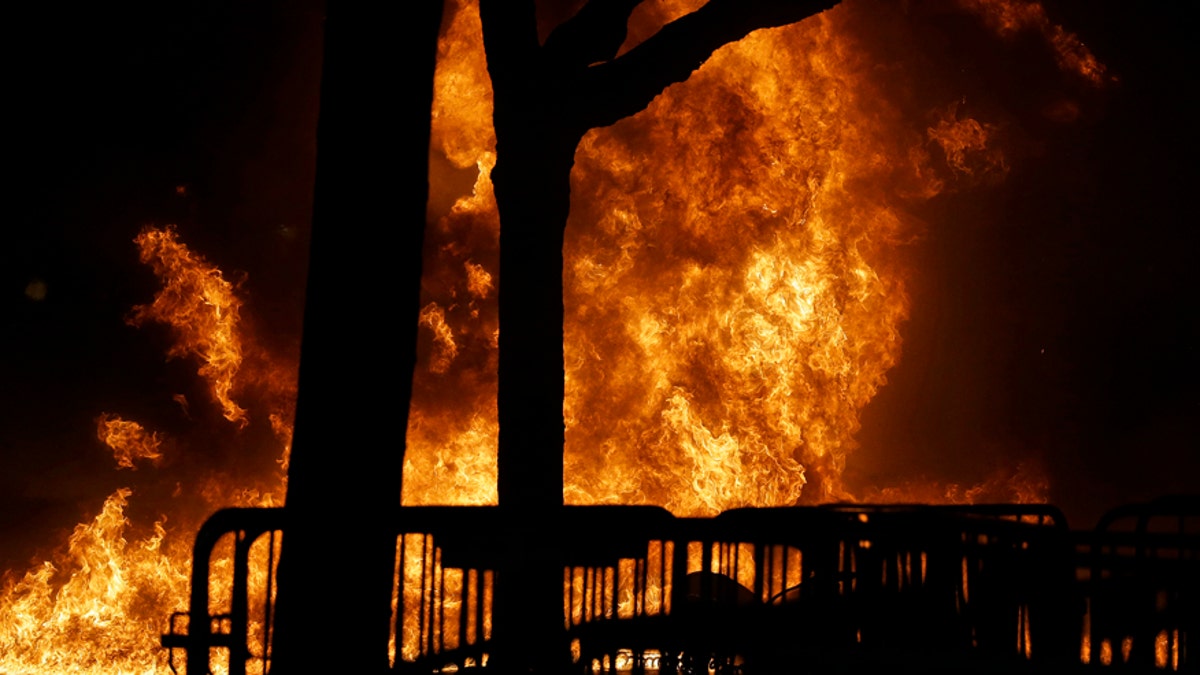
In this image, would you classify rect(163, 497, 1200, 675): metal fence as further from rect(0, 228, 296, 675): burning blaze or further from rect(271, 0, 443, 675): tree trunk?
rect(0, 228, 296, 675): burning blaze

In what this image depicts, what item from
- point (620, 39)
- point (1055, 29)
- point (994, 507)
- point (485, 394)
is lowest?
point (994, 507)

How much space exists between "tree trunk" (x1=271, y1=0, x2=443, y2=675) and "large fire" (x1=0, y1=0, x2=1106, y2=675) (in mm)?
8168

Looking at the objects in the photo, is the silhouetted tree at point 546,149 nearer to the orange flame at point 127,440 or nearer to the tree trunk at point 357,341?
the tree trunk at point 357,341

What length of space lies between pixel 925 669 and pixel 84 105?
43.8 feet

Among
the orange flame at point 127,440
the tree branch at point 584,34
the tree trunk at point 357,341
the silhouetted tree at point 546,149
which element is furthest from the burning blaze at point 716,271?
the tree trunk at point 357,341

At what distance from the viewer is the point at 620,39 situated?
28.9 ft

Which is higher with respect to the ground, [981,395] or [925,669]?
[981,395]

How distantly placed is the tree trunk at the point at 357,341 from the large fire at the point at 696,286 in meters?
8.17

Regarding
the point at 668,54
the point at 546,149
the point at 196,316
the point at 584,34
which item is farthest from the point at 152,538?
the point at 668,54

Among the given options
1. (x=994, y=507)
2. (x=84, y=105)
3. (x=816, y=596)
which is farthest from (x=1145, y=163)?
(x=84, y=105)

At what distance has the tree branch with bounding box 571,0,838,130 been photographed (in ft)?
27.2

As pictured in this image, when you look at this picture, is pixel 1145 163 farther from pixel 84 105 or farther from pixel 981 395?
pixel 84 105

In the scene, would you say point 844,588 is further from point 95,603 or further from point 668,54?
point 95,603

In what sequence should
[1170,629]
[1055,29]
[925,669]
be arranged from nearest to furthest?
1. [925,669]
2. [1170,629]
3. [1055,29]
